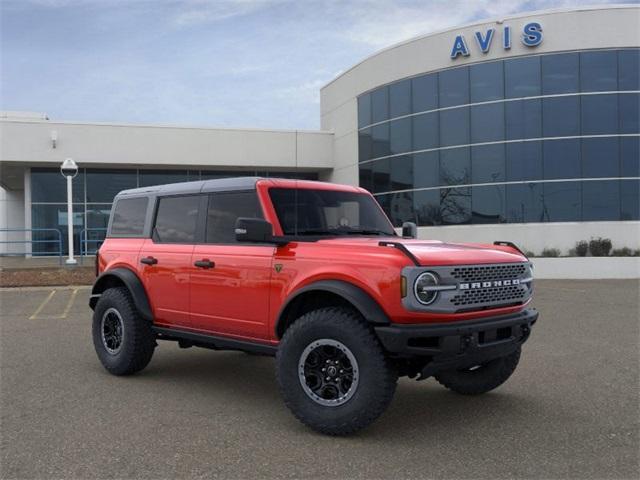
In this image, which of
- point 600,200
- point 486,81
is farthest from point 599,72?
point 600,200

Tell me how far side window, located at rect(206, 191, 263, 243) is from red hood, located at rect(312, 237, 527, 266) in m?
0.84

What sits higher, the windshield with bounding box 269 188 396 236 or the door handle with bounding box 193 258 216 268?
the windshield with bounding box 269 188 396 236

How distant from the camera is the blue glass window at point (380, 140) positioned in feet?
84.7

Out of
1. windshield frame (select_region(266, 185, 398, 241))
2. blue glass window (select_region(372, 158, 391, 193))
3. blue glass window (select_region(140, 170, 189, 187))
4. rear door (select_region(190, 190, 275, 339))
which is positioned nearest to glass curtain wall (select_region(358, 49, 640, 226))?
blue glass window (select_region(372, 158, 391, 193))

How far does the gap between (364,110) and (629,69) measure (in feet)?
34.5

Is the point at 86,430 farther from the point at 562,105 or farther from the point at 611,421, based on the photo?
the point at 562,105

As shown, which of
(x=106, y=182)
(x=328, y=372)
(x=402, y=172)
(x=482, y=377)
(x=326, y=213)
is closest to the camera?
(x=328, y=372)

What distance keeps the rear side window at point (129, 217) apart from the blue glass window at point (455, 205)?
17.6 m

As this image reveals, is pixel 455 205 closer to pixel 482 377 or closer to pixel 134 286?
pixel 482 377

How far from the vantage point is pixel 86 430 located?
15.0 feet

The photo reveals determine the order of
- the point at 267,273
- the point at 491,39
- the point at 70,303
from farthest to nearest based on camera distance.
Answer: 1. the point at 491,39
2. the point at 70,303
3. the point at 267,273

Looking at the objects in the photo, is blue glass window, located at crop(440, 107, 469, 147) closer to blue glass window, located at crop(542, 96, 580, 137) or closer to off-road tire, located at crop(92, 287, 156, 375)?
blue glass window, located at crop(542, 96, 580, 137)

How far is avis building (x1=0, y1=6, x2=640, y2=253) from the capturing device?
21.3 m

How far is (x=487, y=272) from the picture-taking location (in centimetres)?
466
